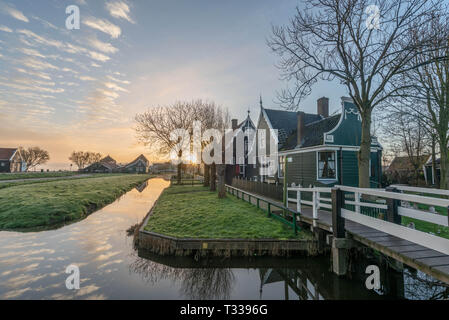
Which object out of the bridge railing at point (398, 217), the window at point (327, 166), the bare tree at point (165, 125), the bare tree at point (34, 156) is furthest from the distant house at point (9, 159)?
the bridge railing at point (398, 217)

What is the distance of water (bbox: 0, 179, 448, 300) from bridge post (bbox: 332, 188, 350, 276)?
0.34 m

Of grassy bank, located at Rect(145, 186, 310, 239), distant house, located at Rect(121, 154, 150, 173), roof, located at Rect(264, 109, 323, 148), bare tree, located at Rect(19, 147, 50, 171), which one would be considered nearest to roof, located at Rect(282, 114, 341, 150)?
roof, located at Rect(264, 109, 323, 148)

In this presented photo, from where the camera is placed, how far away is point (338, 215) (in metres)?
6.28

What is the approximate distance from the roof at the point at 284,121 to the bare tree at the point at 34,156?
290 ft

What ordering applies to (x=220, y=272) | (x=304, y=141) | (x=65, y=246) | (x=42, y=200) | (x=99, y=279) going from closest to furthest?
(x=99, y=279) < (x=220, y=272) < (x=65, y=246) < (x=42, y=200) < (x=304, y=141)

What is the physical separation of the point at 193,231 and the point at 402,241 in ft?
22.3

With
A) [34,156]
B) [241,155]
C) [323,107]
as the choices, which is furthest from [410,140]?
[34,156]

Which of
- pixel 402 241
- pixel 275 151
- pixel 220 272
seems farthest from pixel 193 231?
pixel 275 151

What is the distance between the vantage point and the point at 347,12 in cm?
991

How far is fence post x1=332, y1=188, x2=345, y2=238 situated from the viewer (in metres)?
6.28

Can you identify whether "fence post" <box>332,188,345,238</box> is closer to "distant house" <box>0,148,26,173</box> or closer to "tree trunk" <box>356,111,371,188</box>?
"tree trunk" <box>356,111,371,188</box>

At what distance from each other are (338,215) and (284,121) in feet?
53.1

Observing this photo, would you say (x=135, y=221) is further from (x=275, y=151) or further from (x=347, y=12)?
(x=347, y=12)

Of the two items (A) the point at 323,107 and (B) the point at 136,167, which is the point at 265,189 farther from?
(B) the point at 136,167
